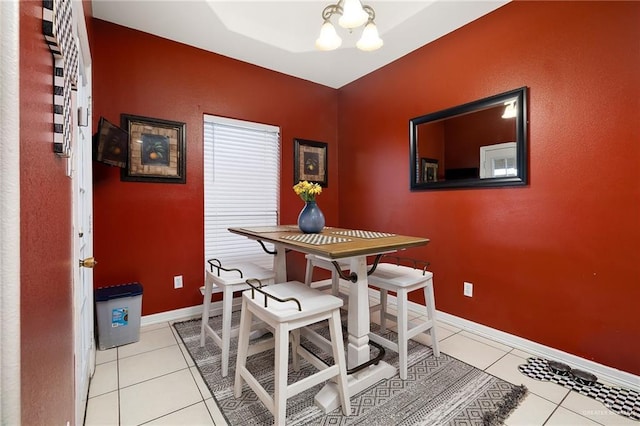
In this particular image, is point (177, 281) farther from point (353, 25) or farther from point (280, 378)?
point (353, 25)

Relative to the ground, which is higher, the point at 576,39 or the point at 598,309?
the point at 576,39

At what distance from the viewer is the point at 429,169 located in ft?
9.50

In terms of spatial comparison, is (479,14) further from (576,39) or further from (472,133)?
(472,133)

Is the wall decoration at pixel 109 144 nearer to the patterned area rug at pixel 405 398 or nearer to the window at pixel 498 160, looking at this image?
the patterned area rug at pixel 405 398

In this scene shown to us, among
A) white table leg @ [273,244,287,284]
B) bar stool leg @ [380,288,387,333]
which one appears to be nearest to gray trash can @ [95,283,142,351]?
white table leg @ [273,244,287,284]

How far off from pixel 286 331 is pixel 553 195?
6.84ft

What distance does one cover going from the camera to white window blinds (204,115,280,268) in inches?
120

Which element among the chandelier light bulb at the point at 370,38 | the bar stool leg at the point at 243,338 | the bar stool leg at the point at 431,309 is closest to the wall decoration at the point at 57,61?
the bar stool leg at the point at 243,338

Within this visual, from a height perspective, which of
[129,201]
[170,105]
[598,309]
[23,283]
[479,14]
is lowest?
[598,309]

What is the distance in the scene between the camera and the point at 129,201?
8.61 feet

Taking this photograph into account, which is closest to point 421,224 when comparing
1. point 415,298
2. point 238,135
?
point 415,298

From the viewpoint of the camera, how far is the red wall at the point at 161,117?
2.52 m

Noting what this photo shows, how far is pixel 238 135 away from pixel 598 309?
11.1ft

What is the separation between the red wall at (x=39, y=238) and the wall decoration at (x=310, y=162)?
2759 millimetres
